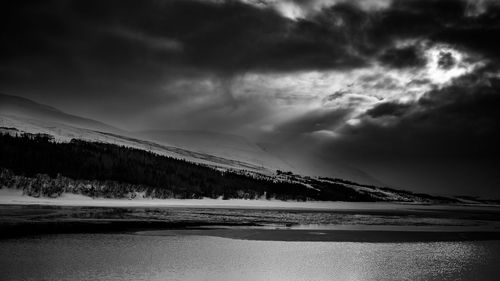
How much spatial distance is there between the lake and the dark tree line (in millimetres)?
34827

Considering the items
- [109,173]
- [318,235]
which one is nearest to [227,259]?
[318,235]

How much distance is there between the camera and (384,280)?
42.2 feet

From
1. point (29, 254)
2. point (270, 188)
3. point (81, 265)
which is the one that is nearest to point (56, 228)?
point (29, 254)

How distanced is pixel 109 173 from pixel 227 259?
5269 centimetres

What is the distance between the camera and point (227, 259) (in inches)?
624

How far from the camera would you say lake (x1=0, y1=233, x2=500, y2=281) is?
43.1ft

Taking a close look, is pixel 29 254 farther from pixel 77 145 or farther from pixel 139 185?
pixel 77 145

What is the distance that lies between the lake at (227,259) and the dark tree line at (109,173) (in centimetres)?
3483

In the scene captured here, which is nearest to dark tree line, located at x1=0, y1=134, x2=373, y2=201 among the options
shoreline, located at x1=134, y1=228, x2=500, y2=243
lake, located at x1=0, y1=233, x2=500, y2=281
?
shoreline, located at x1=134, y1=228, x2=500, y2=243

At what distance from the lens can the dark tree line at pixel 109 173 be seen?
2130 inches

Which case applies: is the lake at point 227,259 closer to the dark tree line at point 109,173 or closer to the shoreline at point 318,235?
the shoreline at point 318,235

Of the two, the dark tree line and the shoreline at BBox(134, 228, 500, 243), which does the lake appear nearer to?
the shoreline at BBox(134, 228, 500, 243)

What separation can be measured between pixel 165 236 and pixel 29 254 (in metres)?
7.22

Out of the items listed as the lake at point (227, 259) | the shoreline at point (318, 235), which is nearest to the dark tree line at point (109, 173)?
the shoreline at point (318, 235)
